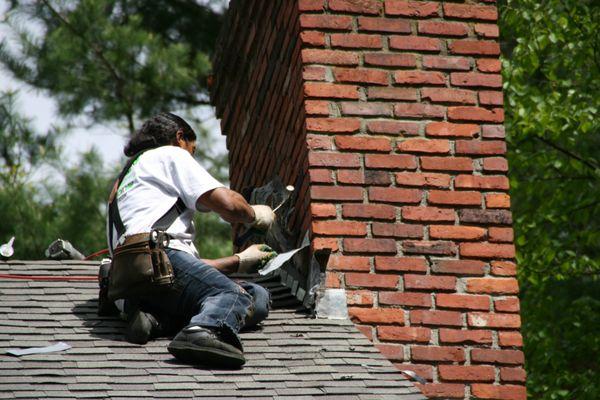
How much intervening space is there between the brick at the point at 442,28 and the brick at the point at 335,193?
104 cm

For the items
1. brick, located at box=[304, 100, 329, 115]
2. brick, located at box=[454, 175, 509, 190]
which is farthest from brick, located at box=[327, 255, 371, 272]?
brick, located at box=[304, 100, 329, 115]

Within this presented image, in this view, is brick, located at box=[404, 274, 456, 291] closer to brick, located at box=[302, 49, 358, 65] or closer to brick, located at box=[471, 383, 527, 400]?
brick, located at box=[471, 383, 527, 400]

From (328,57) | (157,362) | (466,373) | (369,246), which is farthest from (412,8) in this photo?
(157,362)

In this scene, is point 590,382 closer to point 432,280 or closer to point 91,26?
point 432,280

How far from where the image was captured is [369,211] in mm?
6762

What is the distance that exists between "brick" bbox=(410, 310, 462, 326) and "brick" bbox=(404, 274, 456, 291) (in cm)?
13

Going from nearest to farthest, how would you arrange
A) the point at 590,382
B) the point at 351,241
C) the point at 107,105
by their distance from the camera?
1. the point at 351,241
2. the point at 590,382
3. the point at 107,105

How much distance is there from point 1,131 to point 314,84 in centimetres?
1005

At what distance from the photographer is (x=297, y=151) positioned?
7.07 m

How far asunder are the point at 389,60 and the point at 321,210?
99cm

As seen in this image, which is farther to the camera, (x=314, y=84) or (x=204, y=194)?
(x=314, y=84)

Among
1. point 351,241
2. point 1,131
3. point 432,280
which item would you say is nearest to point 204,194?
point 351,241

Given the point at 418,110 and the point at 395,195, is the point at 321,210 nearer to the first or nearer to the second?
the point at 395,195

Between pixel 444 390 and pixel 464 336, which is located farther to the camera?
pixel 464 336
